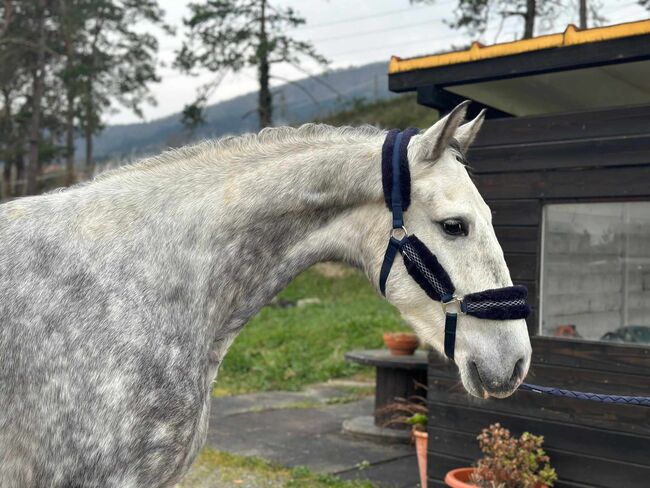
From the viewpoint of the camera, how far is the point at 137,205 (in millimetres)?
2369

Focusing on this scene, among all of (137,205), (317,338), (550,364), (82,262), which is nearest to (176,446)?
(82,262)

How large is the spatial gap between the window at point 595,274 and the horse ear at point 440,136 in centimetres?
238

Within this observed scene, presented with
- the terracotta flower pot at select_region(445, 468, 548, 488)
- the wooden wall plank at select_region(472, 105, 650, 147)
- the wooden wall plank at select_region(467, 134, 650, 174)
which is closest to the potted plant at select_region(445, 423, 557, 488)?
the terracotta flower pot at select_region(445, 468, 548, 488)

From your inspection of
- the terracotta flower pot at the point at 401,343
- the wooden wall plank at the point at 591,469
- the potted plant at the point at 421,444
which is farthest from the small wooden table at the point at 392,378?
the wooden wall plank at the point at 591,469

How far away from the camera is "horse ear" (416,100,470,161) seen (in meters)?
2.21

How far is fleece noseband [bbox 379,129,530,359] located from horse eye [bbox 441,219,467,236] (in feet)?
0.31

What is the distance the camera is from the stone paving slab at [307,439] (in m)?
5.84

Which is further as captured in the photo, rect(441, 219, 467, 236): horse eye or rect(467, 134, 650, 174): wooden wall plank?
rect(467, 134, 650, 174): wooden wall plank

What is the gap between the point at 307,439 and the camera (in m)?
6.82

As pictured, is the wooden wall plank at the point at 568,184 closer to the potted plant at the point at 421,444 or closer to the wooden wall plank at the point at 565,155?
the wooden wall plank at the point at 565,155

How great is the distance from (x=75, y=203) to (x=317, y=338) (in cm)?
1012

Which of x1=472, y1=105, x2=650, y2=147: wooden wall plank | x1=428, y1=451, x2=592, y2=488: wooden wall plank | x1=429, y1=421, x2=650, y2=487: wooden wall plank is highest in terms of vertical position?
x1=472, y1=105, x2=650, y2=147: wooden wall plank

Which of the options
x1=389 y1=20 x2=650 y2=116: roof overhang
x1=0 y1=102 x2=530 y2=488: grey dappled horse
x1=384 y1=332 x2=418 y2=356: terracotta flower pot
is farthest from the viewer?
x1=384 y1=332 x2=418 y2=356: terracotta flower pot

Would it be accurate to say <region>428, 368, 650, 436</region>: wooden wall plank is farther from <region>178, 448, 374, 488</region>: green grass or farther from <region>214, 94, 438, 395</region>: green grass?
<region>214, 94, 438, 395</region>: green grass
